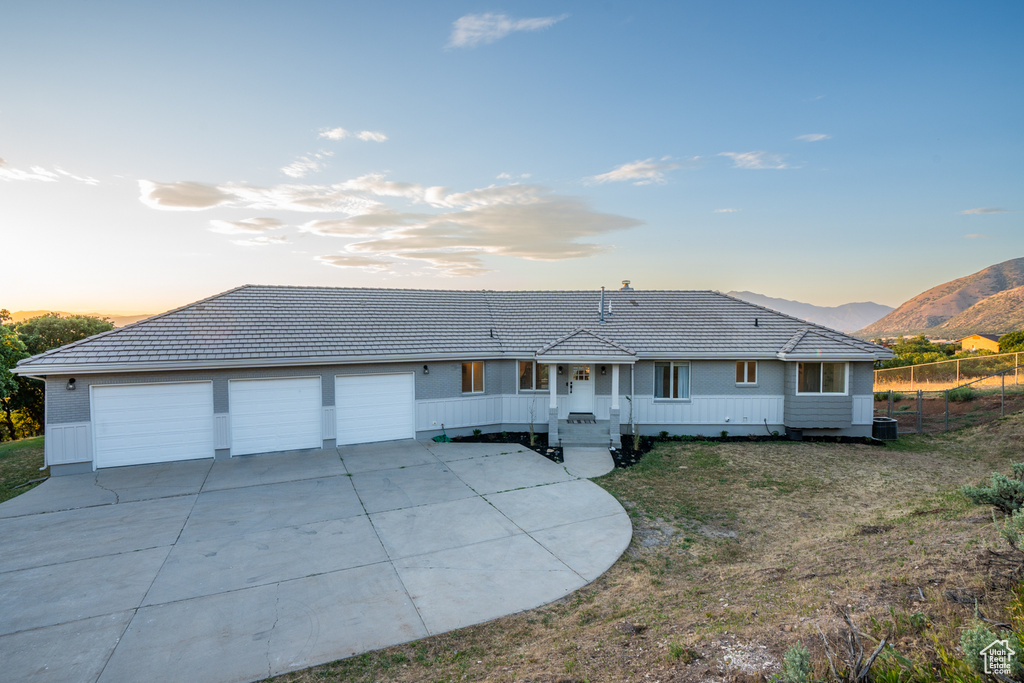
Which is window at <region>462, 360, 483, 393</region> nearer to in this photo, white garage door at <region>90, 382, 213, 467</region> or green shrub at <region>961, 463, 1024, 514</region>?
white garage door at <region>90, 382, 213, 467</region>

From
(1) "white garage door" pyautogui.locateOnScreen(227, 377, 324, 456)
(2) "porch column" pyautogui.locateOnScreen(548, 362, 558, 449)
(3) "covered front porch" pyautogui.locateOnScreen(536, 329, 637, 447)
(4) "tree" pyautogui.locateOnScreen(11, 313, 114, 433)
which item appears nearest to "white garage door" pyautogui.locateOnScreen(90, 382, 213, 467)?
(1) "white garage door" pyautogui.locateOnScreen(227, 377, 324, 456)

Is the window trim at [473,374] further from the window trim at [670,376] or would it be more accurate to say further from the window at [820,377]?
the window at [820,377]

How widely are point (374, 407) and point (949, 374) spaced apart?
107ft

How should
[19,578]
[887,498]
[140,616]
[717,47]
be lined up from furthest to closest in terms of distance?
[717,47]
[887,498]
[19,578]
[140,616]

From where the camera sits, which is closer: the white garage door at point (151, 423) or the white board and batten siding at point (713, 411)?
the white garage door at point (151, 423)

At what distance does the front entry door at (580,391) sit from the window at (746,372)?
518cm

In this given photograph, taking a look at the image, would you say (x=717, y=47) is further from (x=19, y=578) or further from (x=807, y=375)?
(x=19, y=578)

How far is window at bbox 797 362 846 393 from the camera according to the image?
1551 centimetres

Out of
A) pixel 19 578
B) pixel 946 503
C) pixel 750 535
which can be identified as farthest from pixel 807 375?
pixel 19 578

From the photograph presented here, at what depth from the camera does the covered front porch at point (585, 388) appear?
14727 millimetres

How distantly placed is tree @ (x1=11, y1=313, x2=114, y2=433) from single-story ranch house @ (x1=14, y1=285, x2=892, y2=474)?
1981 centimetres

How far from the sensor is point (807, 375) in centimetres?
1562

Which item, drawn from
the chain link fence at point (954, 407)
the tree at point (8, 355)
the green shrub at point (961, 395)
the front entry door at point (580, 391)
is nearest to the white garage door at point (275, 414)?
the front entry door at point (580, 391)

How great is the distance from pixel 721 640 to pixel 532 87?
57.9ft
